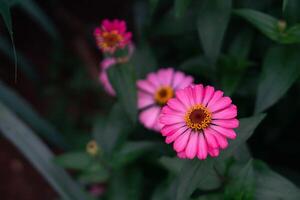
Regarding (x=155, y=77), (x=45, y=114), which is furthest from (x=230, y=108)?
(x=45, y=114)

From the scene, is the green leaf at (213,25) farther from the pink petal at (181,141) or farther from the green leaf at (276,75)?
the pink petal at (181,141)

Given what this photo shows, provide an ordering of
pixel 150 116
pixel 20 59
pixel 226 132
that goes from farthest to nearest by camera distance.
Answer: pixel 20 59 < pixel 150 116 < pixel 226 132

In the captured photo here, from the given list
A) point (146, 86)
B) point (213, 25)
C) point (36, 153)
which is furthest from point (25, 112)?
point (213, 25)

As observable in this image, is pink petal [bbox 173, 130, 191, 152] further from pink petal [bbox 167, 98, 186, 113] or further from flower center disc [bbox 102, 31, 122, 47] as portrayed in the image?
flower center disc [bbox 102, 31, 122, 47]

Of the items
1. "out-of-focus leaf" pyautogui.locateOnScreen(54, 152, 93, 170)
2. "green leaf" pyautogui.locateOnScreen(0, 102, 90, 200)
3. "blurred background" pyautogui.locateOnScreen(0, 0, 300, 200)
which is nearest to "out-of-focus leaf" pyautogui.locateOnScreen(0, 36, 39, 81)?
"blurred background" pyautogui.locateOnScreen(0, 0, 300, 200)

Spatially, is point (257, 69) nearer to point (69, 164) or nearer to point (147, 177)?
point (147, 177)

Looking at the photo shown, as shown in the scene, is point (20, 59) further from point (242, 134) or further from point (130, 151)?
point (242, 134)
